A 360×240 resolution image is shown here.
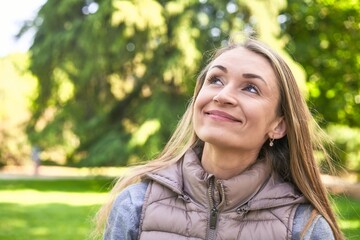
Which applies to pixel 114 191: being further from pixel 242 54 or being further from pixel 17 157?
Answer: pixel 17 157

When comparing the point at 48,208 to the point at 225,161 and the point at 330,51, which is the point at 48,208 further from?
the point at 330,51

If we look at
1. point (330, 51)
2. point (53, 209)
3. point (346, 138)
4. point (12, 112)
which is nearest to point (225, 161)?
point (53, 209)

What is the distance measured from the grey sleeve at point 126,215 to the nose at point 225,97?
1.25 feet

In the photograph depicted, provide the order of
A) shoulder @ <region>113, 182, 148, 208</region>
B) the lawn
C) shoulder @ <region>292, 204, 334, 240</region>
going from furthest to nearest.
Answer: the lawn
shoulder @ <region>113, 182, 148, 208</region>
shoulder @ <region>292, 204, 334, 240</region>

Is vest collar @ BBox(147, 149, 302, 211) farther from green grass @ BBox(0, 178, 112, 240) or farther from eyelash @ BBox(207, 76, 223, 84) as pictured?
green grass @ BBox(0, 178, 112, 240)

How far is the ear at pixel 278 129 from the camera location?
6.79 feet

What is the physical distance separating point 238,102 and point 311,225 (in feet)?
1.43

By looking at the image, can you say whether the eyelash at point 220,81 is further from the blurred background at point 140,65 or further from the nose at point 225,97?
the blurred background at point 140,65

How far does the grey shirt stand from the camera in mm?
1905

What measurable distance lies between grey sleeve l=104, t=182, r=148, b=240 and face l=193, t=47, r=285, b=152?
0.93 ft

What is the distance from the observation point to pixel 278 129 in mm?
2086

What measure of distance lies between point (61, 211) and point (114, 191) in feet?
30.4

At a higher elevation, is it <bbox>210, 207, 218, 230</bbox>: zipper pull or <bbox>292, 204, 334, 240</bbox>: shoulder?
<bbox>210, 207, 218, 230</bbox>: zipper pull

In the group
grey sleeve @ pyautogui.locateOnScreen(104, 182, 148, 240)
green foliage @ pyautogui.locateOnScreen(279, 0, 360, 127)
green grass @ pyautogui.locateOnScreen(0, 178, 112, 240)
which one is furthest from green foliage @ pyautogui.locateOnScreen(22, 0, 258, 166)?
grey sleeve @ pyautogui.locateOnScreen(104, 182, 148, 240)
